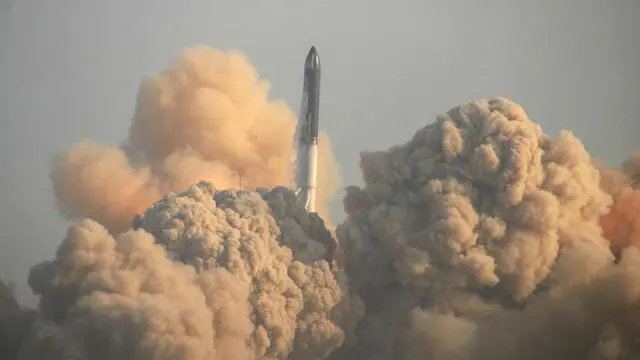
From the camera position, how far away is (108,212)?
31.3 metres

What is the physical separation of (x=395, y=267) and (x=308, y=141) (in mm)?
5508

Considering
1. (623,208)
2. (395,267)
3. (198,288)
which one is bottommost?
(198,288)

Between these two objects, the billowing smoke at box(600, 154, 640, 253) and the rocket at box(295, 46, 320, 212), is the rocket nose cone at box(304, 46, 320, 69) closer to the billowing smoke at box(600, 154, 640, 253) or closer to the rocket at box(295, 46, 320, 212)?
the rocket at box(295, 46, 320, 212)

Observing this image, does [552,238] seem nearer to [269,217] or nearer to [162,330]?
[269,217]

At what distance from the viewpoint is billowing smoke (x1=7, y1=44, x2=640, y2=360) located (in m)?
24.3

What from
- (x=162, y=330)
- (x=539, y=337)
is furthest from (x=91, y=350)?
(x=539, y=337)

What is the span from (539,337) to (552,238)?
110 inches

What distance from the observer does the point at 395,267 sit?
26969 millimetres

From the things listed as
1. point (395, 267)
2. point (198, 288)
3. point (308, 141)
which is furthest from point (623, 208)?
point (198, 288)

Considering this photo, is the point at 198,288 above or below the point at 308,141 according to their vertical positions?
below

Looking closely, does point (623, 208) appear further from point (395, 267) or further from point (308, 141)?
point (308, 141)

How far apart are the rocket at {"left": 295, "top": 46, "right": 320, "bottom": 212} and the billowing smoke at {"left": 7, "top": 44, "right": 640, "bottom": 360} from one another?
6.21 ft

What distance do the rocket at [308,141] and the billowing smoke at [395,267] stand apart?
1893 mm

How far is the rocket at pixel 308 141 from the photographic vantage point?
98.8ft
